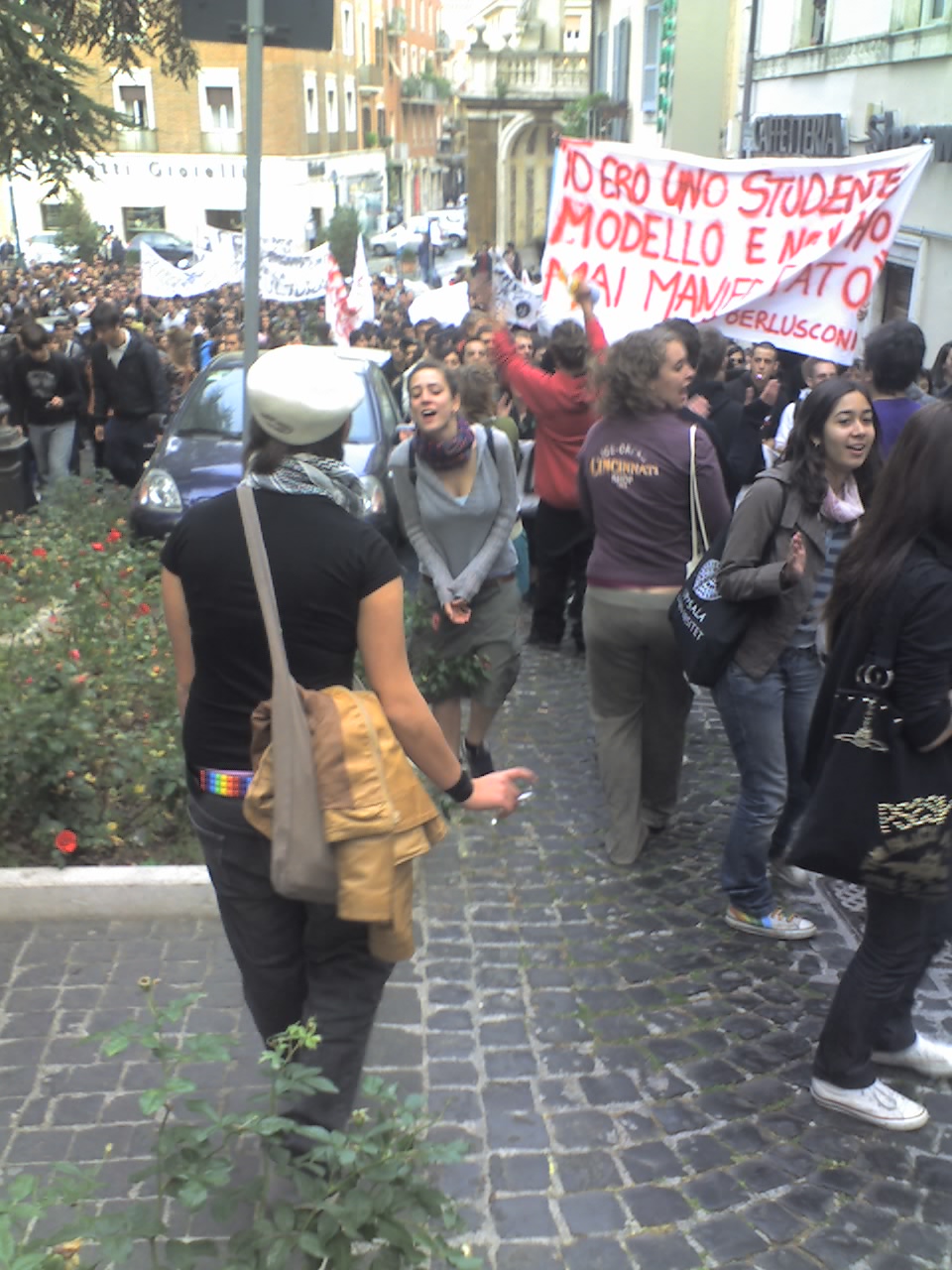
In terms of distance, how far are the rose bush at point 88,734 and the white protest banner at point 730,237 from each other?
2.78m

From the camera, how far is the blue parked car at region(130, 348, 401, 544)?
8156 mm

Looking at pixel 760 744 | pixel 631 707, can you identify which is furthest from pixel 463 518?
pixel 760 744

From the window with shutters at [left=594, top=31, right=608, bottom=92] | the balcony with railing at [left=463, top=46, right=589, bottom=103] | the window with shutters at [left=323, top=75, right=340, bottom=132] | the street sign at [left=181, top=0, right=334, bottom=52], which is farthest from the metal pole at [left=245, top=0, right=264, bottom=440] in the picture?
the window with shutters at [left=323, top=75, right=340, bottom=132]

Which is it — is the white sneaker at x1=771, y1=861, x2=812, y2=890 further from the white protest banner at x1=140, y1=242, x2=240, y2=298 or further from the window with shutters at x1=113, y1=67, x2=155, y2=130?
the window with shutters at x1=113, y1=67, x2=155, y2=130

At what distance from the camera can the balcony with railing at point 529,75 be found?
48.0 metres

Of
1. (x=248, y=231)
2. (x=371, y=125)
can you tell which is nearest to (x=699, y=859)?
(x=248, y=231)

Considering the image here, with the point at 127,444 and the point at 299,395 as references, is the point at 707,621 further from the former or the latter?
the point at 127,444

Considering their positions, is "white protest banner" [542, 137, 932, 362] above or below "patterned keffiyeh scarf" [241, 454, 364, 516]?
above

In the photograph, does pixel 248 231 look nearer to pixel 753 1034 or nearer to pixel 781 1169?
pixel 753 1034

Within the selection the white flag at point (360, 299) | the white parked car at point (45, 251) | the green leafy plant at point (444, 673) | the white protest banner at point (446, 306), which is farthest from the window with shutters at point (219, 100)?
the green leafy plant at point (444, 673)

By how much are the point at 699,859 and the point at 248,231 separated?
2819 mm

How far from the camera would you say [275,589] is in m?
2.34

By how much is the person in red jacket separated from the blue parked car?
1307 millimetres

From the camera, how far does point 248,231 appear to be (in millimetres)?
4703
